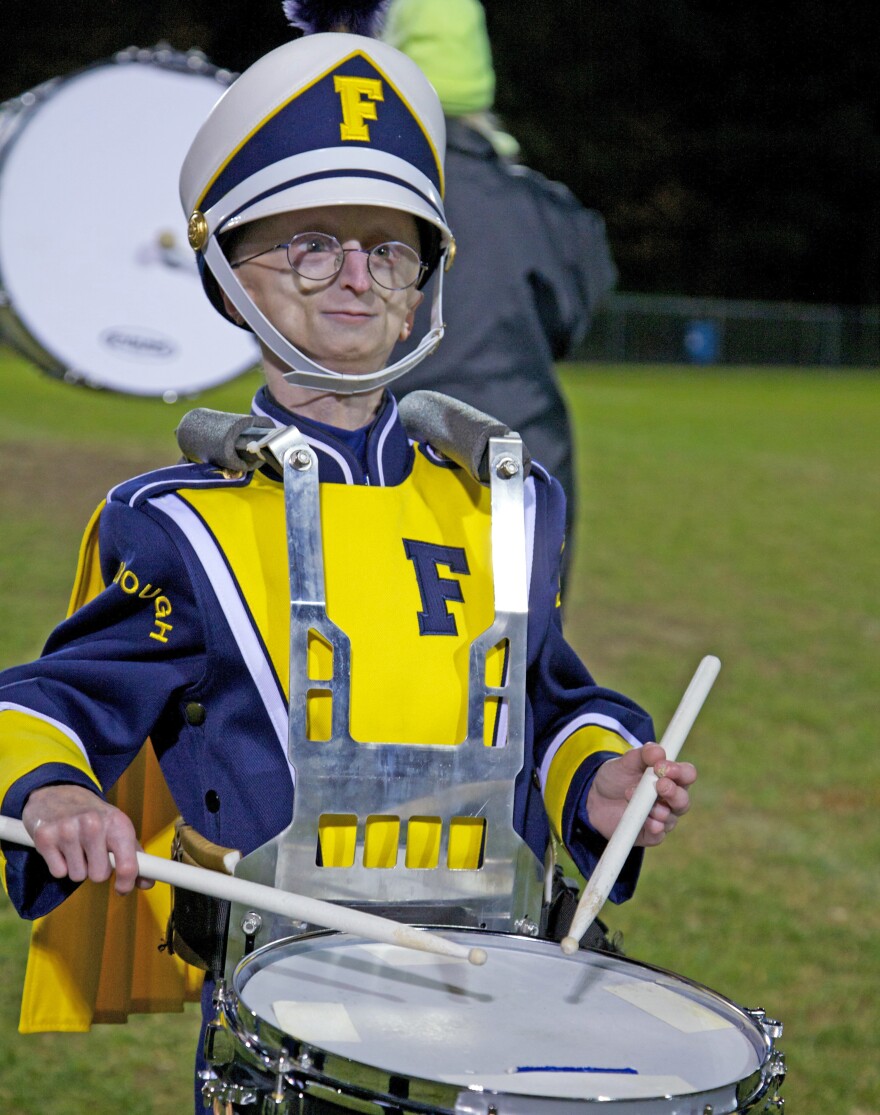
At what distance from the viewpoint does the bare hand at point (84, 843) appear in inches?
67.6

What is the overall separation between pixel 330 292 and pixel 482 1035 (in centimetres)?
97

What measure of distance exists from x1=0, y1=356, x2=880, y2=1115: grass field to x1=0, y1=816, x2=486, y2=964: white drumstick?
5.95 ft

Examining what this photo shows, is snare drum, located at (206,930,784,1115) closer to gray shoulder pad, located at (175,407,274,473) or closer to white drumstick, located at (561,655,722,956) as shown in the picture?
white drumstick, located at (561,655,722,956)

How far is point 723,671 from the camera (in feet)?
24.3

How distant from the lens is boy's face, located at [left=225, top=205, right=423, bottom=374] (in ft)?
6.93

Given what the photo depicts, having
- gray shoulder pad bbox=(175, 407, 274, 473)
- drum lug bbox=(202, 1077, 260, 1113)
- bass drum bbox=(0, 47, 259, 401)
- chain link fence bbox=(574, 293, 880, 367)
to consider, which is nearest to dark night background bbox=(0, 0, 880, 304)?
chain link fence bbox=(574, 293, 880, 367)

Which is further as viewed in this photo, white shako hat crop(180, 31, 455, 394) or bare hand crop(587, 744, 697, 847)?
white shako hat crop(180, 31, 455, 394)

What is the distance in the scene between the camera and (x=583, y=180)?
1407 inches

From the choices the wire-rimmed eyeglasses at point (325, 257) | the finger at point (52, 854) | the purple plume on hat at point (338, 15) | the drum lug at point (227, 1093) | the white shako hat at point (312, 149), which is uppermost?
the purple plume on hat at point (338, 15)

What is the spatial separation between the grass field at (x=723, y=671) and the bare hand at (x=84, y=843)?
176 centimetres

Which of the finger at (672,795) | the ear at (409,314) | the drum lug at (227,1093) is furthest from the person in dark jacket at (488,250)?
the drum lug at (227,1093)

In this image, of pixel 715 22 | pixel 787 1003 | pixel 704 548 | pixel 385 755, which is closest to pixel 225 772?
pixel 385 755

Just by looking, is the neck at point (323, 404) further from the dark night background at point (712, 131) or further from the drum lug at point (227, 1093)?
the dark night background at point (712, 131)

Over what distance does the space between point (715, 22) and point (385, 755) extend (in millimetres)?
38371
